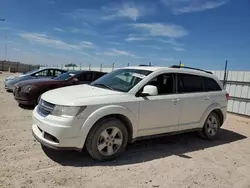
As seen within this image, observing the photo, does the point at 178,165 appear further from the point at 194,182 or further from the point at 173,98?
the point at 173,98

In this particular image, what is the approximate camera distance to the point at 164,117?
16.3 ft

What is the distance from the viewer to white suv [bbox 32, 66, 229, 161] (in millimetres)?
3869

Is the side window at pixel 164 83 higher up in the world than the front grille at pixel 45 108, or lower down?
higher up

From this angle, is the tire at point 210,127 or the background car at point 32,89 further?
the background car at point 32,89

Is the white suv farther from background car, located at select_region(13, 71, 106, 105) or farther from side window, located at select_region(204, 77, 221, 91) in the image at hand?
background car, located at select_region(13, 71, 106, 105)

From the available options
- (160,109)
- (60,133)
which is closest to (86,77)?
(160,109)

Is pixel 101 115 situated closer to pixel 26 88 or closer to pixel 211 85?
pixel 211 85

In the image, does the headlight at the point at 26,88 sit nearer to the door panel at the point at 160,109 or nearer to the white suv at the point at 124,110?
the white suv at the point at 124,110

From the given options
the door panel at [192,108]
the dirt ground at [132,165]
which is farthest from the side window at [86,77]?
the door panel at [192,108]

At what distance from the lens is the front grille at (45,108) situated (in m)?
4.05

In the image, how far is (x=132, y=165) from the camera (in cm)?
416

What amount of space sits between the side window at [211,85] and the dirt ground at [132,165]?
1379 millimetres

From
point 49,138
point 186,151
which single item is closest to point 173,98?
point 186,151

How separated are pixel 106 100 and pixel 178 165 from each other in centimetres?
177
